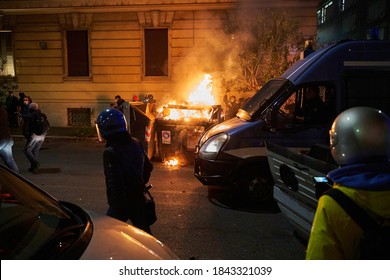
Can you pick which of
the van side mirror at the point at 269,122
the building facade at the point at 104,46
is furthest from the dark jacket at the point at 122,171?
the building facade at the point at 104,46

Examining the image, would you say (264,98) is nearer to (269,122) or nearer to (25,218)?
(269,122)

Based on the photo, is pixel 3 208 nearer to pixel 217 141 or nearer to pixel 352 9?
pixel 217 141

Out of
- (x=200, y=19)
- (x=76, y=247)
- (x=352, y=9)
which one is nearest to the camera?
(x=76, y=247)

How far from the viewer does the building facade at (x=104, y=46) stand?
17172 mm

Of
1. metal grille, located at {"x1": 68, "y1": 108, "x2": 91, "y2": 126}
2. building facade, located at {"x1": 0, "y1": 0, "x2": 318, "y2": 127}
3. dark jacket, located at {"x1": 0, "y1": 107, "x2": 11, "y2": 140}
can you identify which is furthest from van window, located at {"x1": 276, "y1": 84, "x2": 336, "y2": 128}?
metal grille, located at {"x1": 68, "y1": 108, "x2": 91, "y2": 126}

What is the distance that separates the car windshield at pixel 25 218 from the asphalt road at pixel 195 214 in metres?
2.03

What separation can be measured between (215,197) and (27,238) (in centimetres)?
476

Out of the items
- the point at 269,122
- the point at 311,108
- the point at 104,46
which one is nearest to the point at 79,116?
the point at 104,46

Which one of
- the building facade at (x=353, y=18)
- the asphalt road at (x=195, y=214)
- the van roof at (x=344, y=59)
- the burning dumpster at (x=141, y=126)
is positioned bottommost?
the asphalt road at (x=195, y=214)

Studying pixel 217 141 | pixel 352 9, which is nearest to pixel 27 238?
pixel 217 141

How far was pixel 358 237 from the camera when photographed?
5.33 ft

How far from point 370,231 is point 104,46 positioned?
57.9ft

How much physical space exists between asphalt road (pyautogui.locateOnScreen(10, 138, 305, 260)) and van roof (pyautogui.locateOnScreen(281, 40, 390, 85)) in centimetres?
211

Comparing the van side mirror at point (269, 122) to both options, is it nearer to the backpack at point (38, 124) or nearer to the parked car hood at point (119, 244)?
the parked car hood at point (119, 244)
